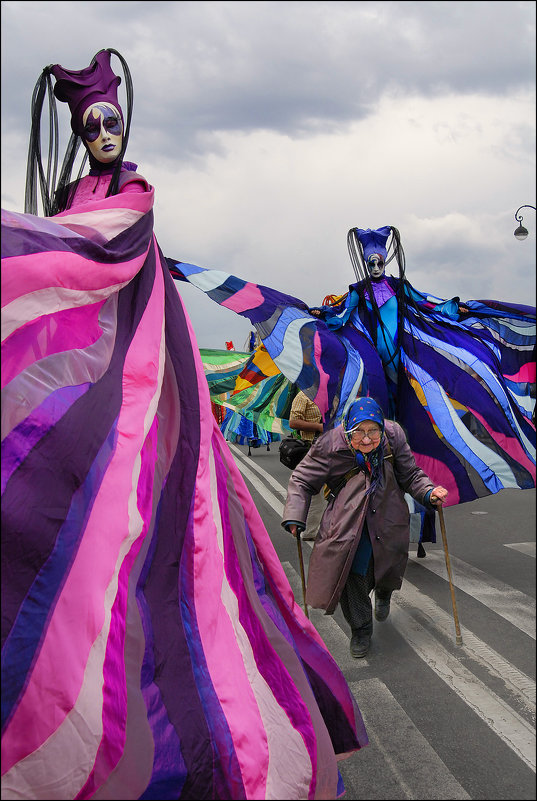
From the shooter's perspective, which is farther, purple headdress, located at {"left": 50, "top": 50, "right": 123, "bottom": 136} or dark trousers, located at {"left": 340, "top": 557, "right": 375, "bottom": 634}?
dark trousers, located at {"left": 340, "top": 557, "right": 375, "bottom": 634}

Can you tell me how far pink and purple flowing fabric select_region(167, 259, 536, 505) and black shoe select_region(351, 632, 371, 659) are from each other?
1.45 metres

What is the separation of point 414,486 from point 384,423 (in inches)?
18.0

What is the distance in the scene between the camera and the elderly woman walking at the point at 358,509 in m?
4.70

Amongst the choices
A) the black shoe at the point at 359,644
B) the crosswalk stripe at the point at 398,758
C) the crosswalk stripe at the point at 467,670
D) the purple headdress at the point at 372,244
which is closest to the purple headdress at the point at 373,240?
the purple headdress at the point at 372,244

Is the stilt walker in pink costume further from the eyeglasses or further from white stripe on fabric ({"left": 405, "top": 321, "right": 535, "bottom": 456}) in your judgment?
white stripe on fabric ({"left": 405, "top": 321, "right": 535, "bottom": 456})

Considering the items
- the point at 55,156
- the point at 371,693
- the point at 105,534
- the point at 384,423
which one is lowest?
the point at 371,693

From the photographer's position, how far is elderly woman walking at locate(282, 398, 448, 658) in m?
4.70

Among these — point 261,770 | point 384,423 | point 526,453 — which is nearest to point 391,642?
point 384,423

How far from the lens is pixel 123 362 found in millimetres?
3137

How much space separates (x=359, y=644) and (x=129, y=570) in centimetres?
249

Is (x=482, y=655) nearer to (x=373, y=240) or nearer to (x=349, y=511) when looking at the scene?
(x=349, y=511)

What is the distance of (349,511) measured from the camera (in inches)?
187

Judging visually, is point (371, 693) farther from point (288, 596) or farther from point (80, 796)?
point (80, 796)

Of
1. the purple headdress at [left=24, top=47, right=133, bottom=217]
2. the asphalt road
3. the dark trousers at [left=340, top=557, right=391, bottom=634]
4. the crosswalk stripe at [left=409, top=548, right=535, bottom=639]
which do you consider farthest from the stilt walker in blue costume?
the purple headdress at [left=24, top=47, right=133, bottom=217]
